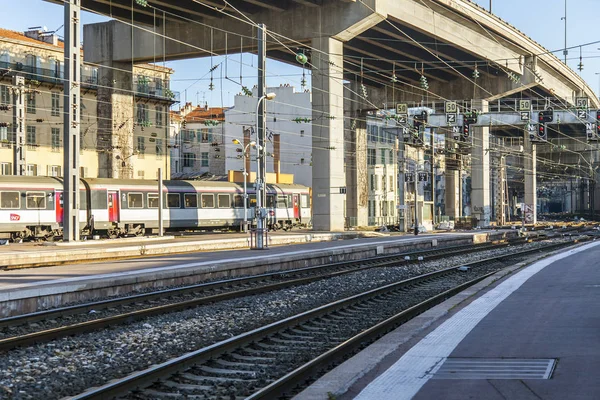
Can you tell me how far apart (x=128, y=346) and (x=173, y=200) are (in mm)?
37407

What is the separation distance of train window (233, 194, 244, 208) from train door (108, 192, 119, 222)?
11494 mm

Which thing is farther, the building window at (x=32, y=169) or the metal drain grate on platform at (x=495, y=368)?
the building window at (x=32, y=169)

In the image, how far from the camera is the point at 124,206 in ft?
147

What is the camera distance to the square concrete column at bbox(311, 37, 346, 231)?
154 ft

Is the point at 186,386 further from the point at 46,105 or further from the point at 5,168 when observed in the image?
the point at 46,105

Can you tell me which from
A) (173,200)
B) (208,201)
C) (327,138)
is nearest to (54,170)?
(208,201)

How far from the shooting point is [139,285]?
2053 centimetres

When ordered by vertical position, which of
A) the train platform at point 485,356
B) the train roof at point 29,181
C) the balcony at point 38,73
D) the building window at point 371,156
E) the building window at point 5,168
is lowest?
the train platform at point 485,356

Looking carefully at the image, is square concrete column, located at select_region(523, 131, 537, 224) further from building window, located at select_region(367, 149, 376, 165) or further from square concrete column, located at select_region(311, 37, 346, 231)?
square concrete column, located at select_region(311, 37, 346, 231)

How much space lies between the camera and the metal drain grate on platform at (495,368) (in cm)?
845

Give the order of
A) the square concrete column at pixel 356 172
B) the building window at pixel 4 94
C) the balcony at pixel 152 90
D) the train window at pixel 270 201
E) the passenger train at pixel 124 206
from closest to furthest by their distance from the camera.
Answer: the passenger train at pixel 124 206 → the train window at pixel 270 201 → the building window at pixel 4 94 → the square concrete column at pixel 356 172 → the balcony at pixel 152 90

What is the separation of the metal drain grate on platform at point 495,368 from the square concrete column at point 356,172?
54.6 metres

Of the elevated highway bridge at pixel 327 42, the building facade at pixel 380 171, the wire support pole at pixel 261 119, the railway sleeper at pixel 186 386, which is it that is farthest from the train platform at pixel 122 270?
the building facade at pixel 380 171

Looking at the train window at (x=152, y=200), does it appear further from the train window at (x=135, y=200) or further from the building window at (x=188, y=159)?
the building window at (x=188, y=159)
